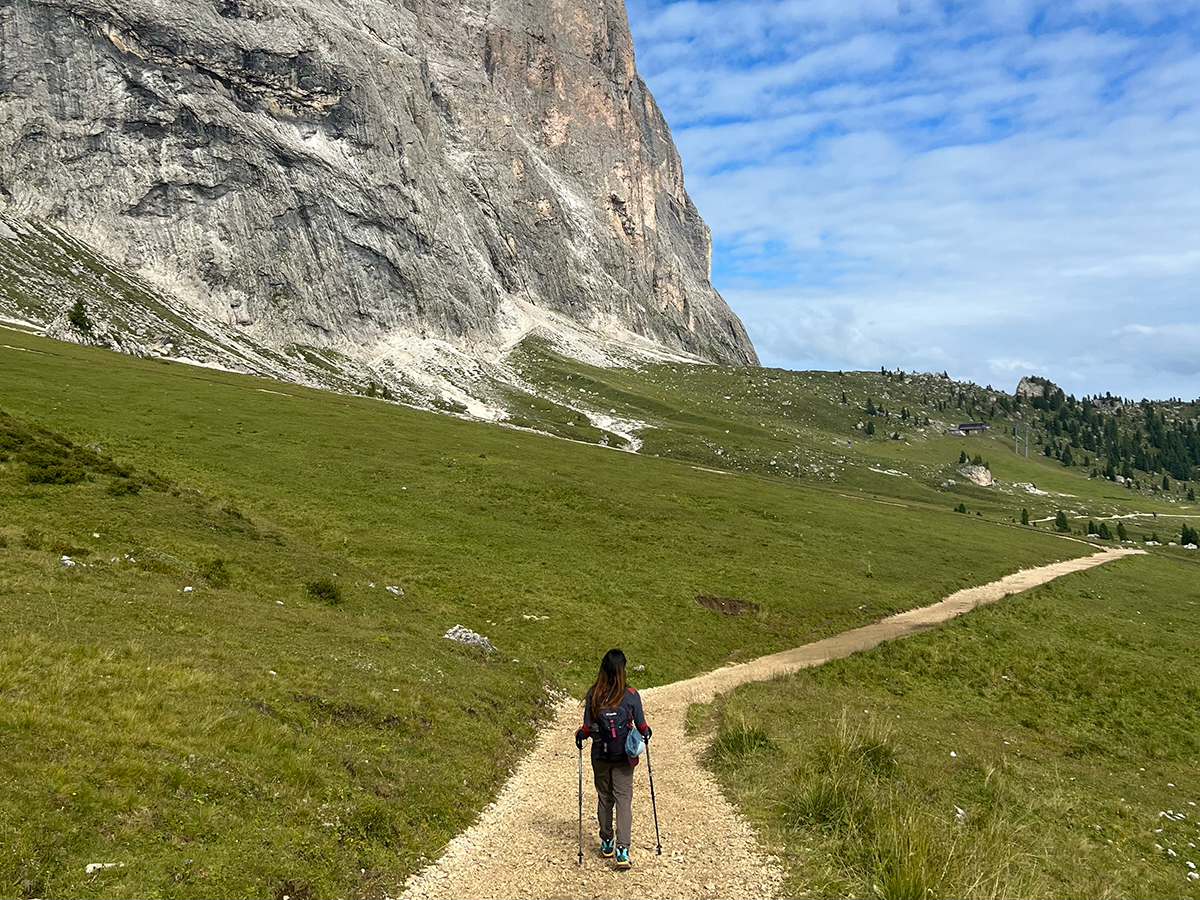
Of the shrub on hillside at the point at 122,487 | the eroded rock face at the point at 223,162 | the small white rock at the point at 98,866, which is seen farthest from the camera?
the eroded rock face at the point at 223,162

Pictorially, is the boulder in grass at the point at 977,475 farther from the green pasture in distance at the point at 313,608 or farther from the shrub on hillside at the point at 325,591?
the shrub on hillside at the point at 325,591

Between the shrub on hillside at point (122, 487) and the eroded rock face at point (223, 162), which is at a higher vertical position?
the eroded rock face at point (223, 162)

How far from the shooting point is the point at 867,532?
67.4 meters

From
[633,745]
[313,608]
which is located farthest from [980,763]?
[313,608]

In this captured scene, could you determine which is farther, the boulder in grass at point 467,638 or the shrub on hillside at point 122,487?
the shrub on hillside at point 122,487

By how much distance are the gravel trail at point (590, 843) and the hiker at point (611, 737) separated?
0.88m

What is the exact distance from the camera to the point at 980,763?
67.3 ft

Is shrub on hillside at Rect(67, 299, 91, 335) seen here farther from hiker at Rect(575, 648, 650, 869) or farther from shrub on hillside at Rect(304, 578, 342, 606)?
hiker at Rect(575, 648, 650, 869)

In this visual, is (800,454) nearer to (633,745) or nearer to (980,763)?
(980,763)

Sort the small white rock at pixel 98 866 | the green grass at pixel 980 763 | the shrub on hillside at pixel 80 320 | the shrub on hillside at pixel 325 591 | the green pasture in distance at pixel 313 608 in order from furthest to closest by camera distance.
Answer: the shrub on hillside at pixel 80 320, the shrub on hillside at pixel 325 591, the green grass at pixel 980 763, the green pasture in distance at pixel 313 608, the small white rock at pixel 98 866

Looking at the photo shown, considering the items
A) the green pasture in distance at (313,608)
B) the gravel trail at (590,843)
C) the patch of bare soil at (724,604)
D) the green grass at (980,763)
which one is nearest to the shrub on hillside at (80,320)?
the green pasture in distance at (313,608)

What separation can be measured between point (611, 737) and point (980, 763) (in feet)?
45.5

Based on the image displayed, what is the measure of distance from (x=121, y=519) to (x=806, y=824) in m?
29.9

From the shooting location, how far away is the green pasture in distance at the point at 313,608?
11445 mm
